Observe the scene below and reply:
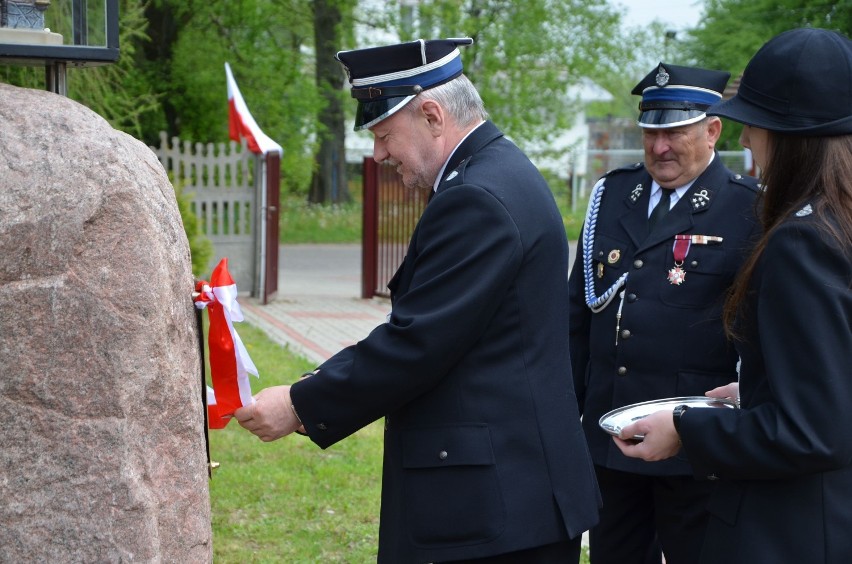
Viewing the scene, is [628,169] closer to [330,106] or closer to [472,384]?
[472,384]

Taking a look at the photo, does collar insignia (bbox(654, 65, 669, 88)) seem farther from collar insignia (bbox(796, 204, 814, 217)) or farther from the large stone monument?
the large stone monument

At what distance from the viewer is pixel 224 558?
4.65 metres

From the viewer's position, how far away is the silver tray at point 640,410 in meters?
2.52

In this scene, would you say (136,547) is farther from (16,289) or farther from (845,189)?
(845,189)

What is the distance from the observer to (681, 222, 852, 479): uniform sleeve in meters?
2.00

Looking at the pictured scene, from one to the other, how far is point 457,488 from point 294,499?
316 cm

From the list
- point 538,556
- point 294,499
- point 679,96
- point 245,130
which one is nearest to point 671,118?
point 679,96

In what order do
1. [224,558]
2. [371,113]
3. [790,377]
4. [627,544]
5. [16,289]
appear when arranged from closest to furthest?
[790,377] → [16,289] → [371,113] → [627,544] → [224,558]

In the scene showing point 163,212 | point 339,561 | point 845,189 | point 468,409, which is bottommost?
point 339,561

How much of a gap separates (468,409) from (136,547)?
87cm

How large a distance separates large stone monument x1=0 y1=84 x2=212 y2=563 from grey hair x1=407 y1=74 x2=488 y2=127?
73cm

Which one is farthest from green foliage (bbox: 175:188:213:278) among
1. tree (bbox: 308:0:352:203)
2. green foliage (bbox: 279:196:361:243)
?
green foliage (bbox: 279:196:361:243)

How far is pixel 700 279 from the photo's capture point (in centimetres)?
338

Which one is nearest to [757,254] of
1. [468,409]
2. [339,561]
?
[468,409]
